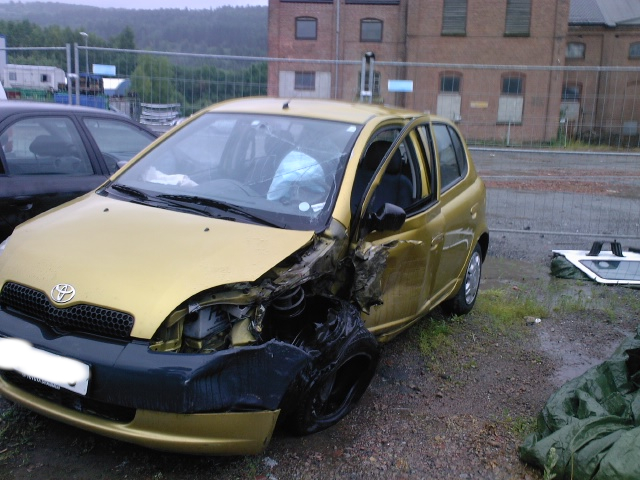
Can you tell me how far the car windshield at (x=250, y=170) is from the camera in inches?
152

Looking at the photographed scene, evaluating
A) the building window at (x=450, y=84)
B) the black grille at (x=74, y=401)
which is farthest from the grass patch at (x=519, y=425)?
the building window at (x=450, y=84)

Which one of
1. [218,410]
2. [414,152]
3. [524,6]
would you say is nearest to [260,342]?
[218,410]

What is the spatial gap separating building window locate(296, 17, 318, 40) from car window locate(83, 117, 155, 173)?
124ft

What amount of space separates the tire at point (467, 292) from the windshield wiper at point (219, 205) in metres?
2.50

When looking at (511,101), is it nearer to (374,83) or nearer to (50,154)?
(374,83)

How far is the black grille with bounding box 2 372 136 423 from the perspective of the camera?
2.97 m

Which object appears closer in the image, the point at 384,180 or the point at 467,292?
the point at 384,180

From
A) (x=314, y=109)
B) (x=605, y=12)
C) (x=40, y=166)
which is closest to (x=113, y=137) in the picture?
(x=40, y=166)

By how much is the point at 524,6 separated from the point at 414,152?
39.9m

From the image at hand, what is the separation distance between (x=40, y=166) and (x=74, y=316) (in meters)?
3.07

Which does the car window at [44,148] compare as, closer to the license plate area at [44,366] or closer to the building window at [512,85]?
the license plate area at [44,366]

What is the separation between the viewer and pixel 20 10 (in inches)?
3937

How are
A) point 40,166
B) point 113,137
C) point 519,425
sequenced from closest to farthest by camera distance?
1. point 519,425
2. point 40,166
3. point 113,137

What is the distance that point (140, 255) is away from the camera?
3270mm
